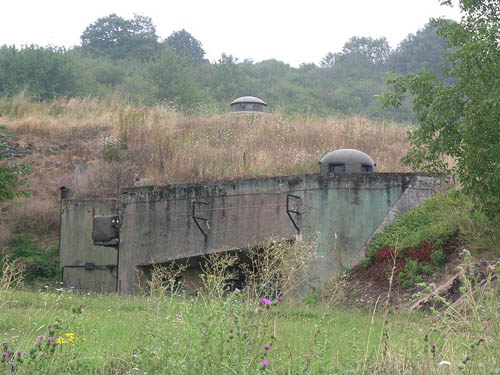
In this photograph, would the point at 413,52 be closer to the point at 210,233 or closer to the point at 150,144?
the point at 150,144

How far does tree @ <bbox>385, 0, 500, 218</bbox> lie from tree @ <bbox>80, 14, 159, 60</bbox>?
53.7 m

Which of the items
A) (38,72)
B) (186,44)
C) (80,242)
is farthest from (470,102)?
(186,44)

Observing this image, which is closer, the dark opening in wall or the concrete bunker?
the concrete bunker

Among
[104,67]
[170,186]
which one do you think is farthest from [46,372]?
[104,67]

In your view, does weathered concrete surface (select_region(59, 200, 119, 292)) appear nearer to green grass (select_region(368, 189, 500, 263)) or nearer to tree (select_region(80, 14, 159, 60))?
green grass (select_region(368, 189, 500, 263))

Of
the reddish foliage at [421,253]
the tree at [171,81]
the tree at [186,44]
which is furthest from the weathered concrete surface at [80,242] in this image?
the tree at [186,44]

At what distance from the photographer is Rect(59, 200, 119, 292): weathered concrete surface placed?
56.8 ft

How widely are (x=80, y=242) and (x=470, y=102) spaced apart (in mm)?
11515

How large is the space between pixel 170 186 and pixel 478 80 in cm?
777

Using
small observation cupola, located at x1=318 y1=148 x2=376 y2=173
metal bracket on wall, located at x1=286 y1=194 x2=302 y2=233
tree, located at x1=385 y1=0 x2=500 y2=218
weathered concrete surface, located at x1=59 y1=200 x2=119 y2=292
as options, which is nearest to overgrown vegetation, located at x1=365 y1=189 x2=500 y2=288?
tree, located at x1=385 y1=0 x2=500 y2=218

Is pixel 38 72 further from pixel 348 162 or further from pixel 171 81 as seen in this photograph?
pixel 348 162

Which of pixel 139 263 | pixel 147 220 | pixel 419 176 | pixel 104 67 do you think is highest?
pixel 104 67

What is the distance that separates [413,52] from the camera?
2427 inches

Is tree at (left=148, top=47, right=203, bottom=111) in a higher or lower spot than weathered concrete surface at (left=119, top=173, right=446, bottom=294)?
higher
